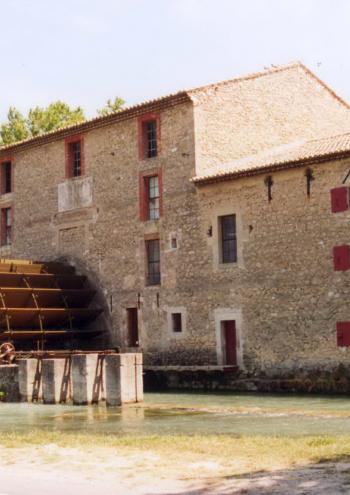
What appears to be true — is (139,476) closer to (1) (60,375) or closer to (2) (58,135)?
(1) (60,375)

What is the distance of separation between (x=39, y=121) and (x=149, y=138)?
15233 mm

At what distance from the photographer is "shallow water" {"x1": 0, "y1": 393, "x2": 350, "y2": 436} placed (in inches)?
467

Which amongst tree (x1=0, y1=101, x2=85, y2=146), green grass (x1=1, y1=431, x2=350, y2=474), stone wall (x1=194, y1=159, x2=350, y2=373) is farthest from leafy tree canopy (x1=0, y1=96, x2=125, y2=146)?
green grass (x1=1, y1=431, x2=350, y2=474)

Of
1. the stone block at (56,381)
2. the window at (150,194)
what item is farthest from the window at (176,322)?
the stone block at (56,381)

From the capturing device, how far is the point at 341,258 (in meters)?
18.2

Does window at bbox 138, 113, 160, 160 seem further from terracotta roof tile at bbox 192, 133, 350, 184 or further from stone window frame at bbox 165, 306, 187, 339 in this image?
stone window frame at bbox 165, 306, 187, 339

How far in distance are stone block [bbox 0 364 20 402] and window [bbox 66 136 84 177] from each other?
8326 millimetres

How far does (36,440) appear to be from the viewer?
976 centimetres

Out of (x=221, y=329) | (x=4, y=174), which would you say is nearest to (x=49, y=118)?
(x=4, y=174)

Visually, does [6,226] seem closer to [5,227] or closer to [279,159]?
[5,227]

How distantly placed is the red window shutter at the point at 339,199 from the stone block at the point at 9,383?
335 inches

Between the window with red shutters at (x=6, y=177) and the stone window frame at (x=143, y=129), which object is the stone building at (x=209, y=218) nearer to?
the stone window frame at (x=143, y=129)

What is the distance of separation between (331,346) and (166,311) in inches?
209

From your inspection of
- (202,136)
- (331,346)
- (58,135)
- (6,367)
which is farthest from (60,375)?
(58,135)
